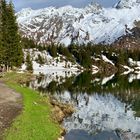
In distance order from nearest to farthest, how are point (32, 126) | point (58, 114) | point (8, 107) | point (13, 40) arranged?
point (32, 126) → point (8, 107) → point (58, 114) → point (13, 40)

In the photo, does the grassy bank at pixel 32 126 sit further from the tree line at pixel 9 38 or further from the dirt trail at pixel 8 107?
the tree line at pixel 9 38

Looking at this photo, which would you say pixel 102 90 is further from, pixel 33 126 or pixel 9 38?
pixel 33 126

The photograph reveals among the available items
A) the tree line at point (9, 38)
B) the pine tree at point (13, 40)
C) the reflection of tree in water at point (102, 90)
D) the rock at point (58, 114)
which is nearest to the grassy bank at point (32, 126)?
the rock at point (58, 114)

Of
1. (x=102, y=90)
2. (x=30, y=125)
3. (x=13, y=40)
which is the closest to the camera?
(x=30, y=125)

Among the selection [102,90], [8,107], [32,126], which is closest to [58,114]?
[8,107]

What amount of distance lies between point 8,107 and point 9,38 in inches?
2860

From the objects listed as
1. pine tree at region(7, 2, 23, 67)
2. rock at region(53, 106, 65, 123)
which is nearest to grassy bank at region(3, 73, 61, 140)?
rock at region(53, 106, 65, 123)

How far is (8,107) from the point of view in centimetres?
3884

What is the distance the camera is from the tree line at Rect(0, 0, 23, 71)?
357 feet

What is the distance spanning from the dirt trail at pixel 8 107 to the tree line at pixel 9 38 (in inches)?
2269

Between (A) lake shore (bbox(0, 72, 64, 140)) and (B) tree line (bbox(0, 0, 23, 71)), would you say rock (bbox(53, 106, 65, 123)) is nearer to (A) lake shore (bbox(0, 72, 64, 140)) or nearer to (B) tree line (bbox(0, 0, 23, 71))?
(A) lake shore (bbox(0, 72, 64, 140))

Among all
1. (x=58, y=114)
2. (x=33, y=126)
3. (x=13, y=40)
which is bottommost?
(x=58, y=114)

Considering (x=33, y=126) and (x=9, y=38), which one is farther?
(x=9, y=38)

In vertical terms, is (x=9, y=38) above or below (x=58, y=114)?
above
